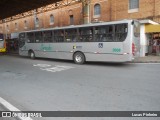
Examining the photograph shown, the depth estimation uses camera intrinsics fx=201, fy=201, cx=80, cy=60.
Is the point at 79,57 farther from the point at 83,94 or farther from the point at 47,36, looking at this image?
the point at 83,94

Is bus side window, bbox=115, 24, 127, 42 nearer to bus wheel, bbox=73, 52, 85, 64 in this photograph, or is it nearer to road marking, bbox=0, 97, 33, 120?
bus wheel, bbox=73, 52, 85, 64

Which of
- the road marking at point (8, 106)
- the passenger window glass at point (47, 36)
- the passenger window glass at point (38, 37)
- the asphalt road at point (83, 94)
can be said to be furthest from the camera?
the passenger window glass at point (38, 37)

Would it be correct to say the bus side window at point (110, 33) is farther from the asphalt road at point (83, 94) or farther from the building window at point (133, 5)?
the building window at point (133, 5)

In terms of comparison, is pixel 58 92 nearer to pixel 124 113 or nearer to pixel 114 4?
pixel 124 113

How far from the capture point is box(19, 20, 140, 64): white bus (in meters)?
12.1

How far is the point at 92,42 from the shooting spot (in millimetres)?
13711

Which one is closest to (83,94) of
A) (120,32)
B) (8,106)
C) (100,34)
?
(8,106)

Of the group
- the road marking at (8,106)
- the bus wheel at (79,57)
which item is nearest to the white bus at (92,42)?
the bus wheel at (79,57)

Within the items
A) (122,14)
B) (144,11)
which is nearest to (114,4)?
(122,14)

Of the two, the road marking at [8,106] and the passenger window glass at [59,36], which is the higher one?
the passenger window glass at [59,36]

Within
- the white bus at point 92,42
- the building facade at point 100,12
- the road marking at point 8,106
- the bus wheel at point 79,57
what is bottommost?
the road marking at point 8,106

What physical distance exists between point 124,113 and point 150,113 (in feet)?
2.08

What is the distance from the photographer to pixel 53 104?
18.7ft

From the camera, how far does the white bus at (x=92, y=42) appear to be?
478 inches
